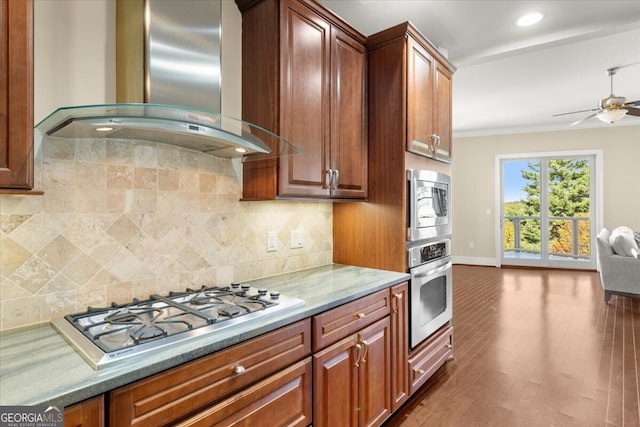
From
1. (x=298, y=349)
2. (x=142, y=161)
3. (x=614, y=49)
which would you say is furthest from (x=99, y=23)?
(x=614, y=49)

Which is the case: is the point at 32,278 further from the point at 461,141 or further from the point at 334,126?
the point at 461,141

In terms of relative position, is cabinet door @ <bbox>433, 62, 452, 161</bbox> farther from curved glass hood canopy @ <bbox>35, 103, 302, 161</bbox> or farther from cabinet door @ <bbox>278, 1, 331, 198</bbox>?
curved glass hood canopy @ <bbox>35, 103, 302, 161</bbox>

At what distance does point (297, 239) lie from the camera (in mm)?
2330

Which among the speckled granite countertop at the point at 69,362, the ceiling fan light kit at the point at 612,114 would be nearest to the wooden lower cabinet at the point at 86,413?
the speckled granite countertop at the point at 69,362

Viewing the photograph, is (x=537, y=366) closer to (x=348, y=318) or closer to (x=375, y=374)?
(x=375, y=374)

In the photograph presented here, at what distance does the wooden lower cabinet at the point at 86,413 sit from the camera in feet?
2.80

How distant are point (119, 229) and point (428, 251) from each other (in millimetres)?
1875

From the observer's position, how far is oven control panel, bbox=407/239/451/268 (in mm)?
2265

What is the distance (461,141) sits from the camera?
7785 mm

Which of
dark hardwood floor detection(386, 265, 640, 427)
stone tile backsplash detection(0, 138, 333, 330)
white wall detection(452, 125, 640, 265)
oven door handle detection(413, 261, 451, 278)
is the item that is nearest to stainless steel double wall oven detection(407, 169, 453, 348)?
oven door handle detection(413, 261, 451, 278)

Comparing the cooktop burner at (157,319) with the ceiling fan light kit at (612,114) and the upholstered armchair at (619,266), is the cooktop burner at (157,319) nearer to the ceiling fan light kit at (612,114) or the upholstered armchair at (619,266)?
the ceiling fan light kit at (612,114)

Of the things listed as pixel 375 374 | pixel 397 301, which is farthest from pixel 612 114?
pixel 375 374

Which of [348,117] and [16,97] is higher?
[348,117]

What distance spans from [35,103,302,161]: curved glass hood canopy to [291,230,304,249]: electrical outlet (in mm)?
727
